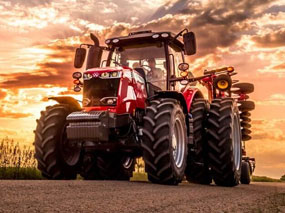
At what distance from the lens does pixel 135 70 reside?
33.0ft

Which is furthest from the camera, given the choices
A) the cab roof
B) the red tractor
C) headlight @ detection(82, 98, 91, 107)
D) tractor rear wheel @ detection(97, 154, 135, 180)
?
tractor rear wheel @ detection(97, 154, 135, 180)

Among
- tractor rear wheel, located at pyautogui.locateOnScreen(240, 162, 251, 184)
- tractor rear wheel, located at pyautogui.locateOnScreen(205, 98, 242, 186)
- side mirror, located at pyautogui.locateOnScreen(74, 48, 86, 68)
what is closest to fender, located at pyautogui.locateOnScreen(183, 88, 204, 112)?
tractor rear wheel, located at pyautogui.locateOnScreen(205, 98, 242, 186)

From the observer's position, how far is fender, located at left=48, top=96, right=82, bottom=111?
9.73 m

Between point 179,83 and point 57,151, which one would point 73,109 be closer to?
point 57,151

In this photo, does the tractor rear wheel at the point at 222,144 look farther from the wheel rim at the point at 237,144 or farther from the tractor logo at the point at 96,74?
the tractor logo at the point at 96,74

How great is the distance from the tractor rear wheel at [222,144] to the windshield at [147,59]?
4.36ft

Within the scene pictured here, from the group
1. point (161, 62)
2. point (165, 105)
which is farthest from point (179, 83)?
point (165, 105)

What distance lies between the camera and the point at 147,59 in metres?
10.5

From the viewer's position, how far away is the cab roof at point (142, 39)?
34.4ft

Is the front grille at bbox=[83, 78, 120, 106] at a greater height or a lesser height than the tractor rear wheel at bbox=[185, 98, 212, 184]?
greater

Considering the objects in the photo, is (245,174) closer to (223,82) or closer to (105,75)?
(223,82)

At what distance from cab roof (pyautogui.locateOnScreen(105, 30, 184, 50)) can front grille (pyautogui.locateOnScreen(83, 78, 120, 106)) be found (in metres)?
1.75

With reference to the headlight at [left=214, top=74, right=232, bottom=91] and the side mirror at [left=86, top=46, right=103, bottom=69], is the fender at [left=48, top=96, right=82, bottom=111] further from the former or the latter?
the headlight at [left=214, top=74, right=232, bottom=91]

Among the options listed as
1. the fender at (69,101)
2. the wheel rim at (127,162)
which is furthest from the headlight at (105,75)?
the wheel rim at (127,162)
